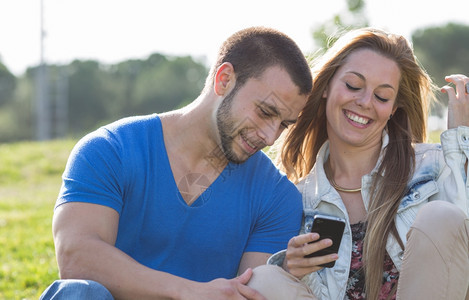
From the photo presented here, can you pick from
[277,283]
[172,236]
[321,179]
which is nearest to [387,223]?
[321,179]

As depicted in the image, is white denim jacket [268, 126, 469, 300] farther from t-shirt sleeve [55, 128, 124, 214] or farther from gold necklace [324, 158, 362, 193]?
t-shirt sleeve [55, 128, 124, 214]

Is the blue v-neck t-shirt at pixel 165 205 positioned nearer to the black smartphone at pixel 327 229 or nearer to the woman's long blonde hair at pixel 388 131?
the black smartphone at pixel 327 229

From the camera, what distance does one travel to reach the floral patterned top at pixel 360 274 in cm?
321

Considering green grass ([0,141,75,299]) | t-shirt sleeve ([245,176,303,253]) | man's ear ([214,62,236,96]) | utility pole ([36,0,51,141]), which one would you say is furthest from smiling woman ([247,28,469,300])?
utility pole ([36,0,51,141])

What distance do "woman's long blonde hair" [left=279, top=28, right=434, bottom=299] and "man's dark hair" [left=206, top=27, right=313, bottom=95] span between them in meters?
0.57

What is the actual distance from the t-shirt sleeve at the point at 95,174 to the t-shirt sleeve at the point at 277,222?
2.46 ft

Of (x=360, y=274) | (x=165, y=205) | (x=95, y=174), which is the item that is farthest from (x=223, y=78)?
(x=360, y=274)

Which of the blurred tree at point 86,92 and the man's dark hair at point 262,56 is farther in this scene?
the blurred tree at point 86,92

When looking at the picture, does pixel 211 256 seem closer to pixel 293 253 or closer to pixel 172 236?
pixel 172 236

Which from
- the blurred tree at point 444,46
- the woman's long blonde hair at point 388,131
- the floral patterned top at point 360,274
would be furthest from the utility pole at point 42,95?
the blurred tree at point 444,46

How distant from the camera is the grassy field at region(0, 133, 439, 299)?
4941mm

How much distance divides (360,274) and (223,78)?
49.9 inches

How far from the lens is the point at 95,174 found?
2.85m

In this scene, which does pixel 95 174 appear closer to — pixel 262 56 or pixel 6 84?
pixel 262 56
